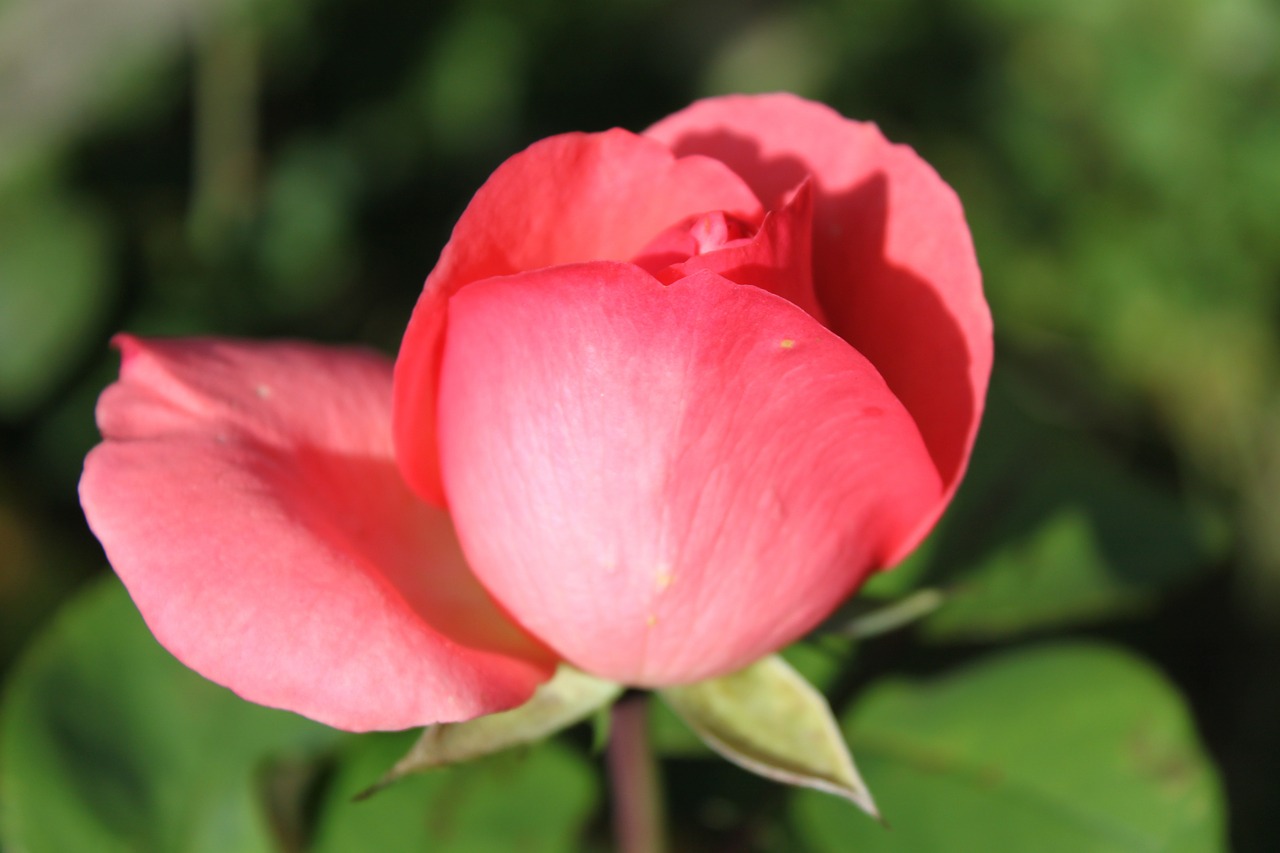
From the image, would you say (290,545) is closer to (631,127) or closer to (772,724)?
(772,724)

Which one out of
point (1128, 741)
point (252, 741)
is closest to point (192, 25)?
point (252, 741)

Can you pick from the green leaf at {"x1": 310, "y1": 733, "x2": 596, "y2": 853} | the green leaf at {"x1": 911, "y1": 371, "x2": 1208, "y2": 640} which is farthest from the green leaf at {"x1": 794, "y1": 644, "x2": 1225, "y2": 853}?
the green leaf at {"x1": 310, "y1": 733, "x2": 596, "y2": 853}

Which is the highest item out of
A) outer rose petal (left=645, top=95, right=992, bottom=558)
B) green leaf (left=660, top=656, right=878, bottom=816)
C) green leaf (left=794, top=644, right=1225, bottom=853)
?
outer rose petal (left=645, top=95, right=992, bottom=558)

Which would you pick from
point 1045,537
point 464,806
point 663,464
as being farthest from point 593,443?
point 1045,537

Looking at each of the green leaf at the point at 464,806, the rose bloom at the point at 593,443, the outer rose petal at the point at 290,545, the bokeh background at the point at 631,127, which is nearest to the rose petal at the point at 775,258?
the rose bloom at the point at 593,443

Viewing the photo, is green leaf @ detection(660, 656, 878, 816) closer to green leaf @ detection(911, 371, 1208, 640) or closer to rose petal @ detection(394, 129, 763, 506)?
rose petal @ detection(394, 129, 763, 506)

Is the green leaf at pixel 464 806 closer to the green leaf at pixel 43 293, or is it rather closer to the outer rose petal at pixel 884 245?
the outer rose petal at pixel 884 245

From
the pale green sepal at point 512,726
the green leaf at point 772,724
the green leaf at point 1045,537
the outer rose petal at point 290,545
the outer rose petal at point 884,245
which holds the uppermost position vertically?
the outer rose petal at point 884,245
